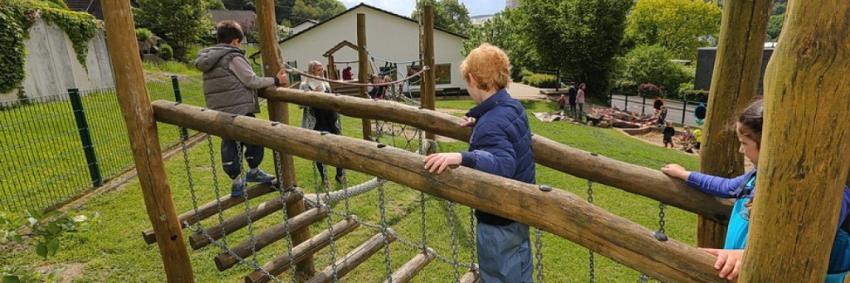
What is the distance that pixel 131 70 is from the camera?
10.2 feet

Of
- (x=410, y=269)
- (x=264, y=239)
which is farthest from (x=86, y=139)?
(x=410, y=269)

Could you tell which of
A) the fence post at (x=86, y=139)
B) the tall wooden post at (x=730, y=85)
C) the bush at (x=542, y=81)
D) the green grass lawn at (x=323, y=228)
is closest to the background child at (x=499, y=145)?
the green grass lawn at (x=323, y=228)

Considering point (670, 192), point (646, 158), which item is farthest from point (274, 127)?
point (646, 158)

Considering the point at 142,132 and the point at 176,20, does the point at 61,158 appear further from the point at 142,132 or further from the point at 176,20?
the point at 176,20

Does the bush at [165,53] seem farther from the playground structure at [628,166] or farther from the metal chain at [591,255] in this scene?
the metal chain at [591,255]

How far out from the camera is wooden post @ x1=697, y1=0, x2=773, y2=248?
217 centimetres

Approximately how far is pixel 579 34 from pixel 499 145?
24202 mm

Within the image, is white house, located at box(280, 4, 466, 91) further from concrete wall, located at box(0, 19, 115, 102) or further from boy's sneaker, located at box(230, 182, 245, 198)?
boy's sneaker, located at box(230, 182, 245, 198)

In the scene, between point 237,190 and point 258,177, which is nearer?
point 237,190

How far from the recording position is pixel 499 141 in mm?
2027

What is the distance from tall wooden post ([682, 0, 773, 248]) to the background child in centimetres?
100

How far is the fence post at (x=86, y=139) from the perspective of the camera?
609 centimetres

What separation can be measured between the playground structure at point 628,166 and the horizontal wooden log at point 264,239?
0.04 feet

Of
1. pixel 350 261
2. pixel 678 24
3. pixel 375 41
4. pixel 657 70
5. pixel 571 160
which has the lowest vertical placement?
pixel 657 70
